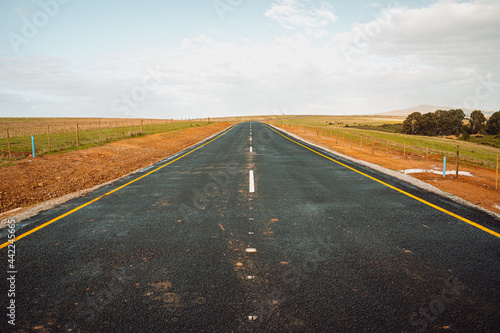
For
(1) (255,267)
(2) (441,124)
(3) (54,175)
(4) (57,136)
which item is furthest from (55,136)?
(2) (441,124)

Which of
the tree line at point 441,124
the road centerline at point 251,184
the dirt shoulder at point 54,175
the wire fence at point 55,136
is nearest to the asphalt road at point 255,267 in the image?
the road centerline at point 251,184

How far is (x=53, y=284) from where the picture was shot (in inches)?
122

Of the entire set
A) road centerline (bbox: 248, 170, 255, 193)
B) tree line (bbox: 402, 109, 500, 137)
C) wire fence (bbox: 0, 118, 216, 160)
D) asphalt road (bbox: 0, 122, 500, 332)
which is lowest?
asphalt road (bbox: 0, 122, 500, 332)

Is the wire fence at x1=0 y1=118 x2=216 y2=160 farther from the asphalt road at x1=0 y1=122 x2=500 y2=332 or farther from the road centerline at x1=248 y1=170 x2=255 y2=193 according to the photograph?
the asphalt road at x1=0 y1=122 x2=500 y2=332

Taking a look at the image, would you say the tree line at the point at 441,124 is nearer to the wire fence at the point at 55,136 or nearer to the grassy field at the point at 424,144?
the grassy field at the point at 424,144

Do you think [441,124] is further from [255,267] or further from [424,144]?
[255,267]

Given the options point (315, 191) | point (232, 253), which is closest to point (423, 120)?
point (315, 191)

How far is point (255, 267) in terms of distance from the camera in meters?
3.43

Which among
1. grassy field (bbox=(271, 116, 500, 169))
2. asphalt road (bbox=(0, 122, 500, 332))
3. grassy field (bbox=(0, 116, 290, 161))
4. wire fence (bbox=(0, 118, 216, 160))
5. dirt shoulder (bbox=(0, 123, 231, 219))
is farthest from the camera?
grassy field (bbox=(271, 116, 500, 169))

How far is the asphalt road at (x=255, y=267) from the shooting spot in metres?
2.54

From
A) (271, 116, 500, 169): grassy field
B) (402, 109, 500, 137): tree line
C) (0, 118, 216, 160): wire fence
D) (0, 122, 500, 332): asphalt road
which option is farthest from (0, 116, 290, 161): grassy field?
(402, 109, 500, 137): tree line

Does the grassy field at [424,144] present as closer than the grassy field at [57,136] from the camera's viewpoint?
No

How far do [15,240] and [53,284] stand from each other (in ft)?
6.16

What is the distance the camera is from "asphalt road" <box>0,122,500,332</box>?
2.54m
